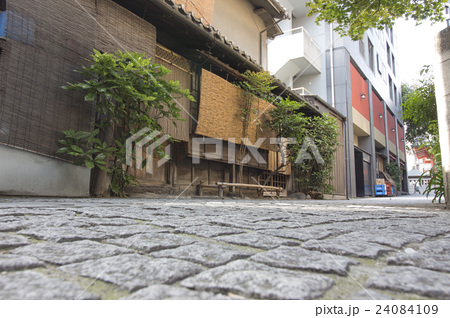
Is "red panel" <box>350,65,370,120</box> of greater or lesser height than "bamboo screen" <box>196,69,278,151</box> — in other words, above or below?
above

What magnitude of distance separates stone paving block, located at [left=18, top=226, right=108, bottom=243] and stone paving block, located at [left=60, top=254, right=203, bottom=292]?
37 centimetres

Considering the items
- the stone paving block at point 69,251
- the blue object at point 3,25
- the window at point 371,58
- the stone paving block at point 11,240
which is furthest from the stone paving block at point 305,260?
the window at point 371,58

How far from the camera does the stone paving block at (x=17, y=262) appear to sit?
83 centimetres

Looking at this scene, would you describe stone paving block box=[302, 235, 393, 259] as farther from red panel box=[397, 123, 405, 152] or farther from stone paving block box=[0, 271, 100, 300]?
red panel box=[397, 123, 405, 152]

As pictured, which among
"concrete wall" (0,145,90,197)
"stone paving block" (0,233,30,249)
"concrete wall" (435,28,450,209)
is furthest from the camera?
"concrete wall" (435,28,450,209)

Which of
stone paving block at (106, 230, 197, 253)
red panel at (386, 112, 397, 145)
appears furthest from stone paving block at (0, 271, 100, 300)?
red panel at (386, 112, 397, 145)

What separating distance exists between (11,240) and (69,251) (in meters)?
0.31

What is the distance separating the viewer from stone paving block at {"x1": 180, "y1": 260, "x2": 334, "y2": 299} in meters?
0.71

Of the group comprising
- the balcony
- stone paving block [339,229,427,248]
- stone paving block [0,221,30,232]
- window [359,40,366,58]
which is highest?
window [359,40,366,58]

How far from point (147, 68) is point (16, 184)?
2.35 m

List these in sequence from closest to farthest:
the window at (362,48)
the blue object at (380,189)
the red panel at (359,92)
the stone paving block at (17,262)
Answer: the stone paving block at (17,262) < the red panel at (359,92) < the window at (362,48) < the blue object at (380,189)

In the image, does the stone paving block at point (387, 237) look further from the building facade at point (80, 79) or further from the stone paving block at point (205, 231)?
the building facade at point (80, 79)

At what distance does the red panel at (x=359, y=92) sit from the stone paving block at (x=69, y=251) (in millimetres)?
17917

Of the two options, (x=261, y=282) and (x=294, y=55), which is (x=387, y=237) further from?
(x=294, y=55)
